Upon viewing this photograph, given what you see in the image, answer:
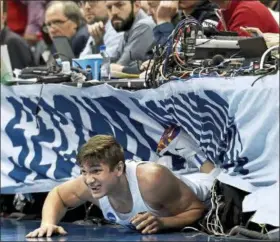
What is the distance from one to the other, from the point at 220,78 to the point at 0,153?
2924mm

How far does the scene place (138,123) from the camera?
798 centimetres

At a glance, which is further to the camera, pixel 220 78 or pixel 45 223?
pixel 45 223

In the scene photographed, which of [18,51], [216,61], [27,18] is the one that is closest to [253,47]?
[216,61]

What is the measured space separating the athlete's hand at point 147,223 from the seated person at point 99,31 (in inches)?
97.4

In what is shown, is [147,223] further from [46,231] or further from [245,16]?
[245,16]

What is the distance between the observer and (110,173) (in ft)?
23.6

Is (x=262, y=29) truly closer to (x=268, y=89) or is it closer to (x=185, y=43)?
(x=185, y=43)

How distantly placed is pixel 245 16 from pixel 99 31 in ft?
8.03

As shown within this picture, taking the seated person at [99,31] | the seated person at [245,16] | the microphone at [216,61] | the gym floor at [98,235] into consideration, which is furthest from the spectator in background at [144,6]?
the microphone at [216,61]

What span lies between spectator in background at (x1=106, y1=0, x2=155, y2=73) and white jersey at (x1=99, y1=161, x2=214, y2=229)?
4.77ft

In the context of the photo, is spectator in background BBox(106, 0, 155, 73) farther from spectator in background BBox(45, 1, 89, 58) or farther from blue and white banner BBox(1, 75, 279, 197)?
spectator in background BBox(45, 1, 89, 58)

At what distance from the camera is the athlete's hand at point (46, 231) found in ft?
24.0

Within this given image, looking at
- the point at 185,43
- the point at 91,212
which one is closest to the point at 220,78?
the point at 185,43

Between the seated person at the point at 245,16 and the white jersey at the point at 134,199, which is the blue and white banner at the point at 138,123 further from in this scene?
the seated person at the point at 245,16
